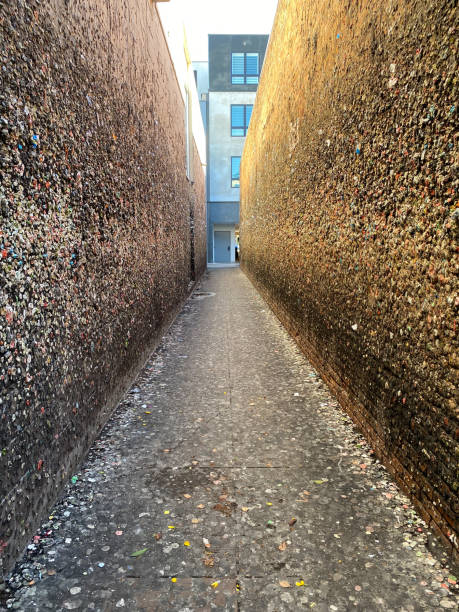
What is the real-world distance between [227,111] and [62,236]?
29702 mm

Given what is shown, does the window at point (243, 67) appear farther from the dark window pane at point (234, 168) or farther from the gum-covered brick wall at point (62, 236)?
the gum-covered brick wall at point (62, 236)

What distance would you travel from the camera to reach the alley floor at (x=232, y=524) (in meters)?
1.72

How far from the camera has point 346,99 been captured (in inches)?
133

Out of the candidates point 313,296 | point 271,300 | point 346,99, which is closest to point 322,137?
point 346,99

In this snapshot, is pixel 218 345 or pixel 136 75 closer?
pixel 136 75

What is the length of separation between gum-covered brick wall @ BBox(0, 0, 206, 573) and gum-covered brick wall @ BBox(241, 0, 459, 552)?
1.99m

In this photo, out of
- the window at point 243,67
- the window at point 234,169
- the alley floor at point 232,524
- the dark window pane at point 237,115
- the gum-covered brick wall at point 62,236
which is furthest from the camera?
the window at point 243,67

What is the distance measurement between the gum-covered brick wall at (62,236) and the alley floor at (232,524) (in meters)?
0.24

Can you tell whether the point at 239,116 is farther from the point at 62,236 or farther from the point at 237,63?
the point at 62,236

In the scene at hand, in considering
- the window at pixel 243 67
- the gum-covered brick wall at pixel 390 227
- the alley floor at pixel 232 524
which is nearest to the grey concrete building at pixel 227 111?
the window at pixel 243 67

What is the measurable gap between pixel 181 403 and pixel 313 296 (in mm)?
1946

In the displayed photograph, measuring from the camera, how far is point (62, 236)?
246cm

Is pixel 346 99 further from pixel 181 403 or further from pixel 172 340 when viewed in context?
pixel 172 340

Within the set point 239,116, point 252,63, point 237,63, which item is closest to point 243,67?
point 237,63
